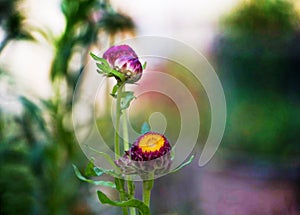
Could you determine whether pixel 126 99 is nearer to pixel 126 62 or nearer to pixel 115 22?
pixel 126 62

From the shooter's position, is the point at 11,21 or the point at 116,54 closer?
the point at 116,54

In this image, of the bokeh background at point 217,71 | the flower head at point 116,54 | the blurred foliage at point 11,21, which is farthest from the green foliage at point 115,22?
the flower head at point 116,54

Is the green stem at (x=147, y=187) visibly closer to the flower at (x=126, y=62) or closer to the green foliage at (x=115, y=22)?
the flower at (x=126, y=62)

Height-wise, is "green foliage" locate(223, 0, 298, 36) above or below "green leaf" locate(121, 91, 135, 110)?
above

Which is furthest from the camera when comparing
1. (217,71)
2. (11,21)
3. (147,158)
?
(217,71)

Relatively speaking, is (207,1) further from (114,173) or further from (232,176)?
(114,173)

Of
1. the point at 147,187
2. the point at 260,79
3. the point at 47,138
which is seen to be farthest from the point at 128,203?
the point at 260,79

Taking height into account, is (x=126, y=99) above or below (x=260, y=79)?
below

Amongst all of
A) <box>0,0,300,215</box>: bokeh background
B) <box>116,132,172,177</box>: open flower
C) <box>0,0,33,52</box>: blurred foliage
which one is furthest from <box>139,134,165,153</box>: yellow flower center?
<box>0,0,33,52</box>: blurred foliage

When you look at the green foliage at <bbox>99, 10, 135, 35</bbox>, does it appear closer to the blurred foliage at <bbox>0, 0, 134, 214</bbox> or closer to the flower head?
the blurred foliage at <bbox>0, 0, 134, 214</bbox>
